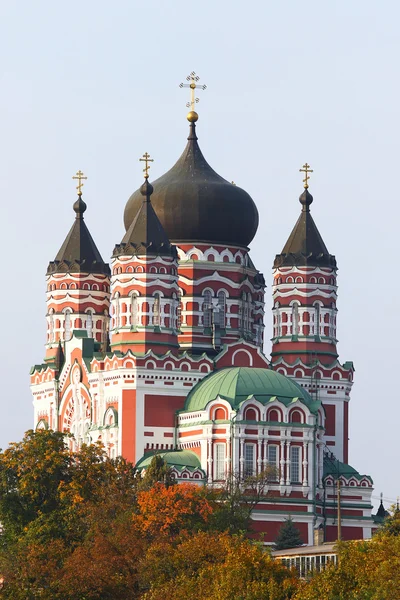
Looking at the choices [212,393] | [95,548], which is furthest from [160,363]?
[95,548]

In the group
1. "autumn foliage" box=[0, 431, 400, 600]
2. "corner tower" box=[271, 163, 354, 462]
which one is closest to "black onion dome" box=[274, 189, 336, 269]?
"corner tower" box=[271, 163, 354, 462]

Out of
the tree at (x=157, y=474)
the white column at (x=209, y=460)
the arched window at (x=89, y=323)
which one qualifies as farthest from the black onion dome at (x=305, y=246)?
the tree at (x=157, y=474)

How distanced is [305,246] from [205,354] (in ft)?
20.7

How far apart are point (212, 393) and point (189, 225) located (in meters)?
8.28

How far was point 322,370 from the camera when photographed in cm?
8256

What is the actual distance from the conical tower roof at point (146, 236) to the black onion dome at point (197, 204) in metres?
2.83

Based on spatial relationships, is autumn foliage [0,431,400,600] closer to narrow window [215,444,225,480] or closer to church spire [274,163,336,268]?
narrow window [215,444,225,480]

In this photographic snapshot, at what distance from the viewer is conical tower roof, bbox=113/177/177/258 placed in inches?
3108

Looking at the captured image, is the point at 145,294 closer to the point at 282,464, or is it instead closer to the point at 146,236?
the point at 146,236

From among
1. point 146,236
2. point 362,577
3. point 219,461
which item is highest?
point 146,236

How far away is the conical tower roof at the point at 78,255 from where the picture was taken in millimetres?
84562

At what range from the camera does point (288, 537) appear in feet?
241

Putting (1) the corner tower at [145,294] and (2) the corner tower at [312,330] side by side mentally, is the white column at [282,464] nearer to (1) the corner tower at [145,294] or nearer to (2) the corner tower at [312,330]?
(1) the corner tower at [145,294]

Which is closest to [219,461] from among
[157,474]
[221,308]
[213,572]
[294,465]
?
[294,465]
